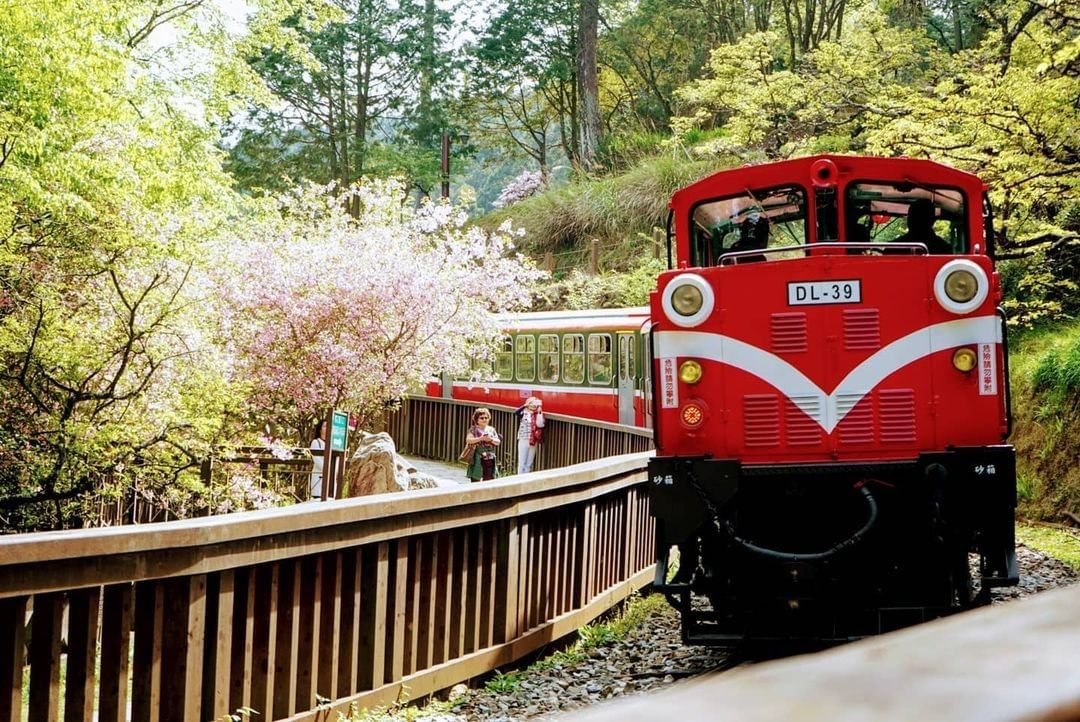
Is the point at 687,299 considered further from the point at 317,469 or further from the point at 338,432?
the point at 317,469

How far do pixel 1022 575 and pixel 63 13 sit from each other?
10.3 m

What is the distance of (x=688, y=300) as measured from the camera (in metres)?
7.12

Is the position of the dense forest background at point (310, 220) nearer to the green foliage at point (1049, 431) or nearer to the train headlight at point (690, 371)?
the green foliage at point (1049, 431)

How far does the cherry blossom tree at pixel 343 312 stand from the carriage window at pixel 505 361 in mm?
989

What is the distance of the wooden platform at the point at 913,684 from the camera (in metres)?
0.57

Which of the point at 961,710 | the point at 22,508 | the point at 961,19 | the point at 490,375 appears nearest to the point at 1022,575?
the point at 22,508

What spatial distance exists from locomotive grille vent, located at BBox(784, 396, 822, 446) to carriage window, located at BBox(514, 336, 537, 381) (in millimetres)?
18855

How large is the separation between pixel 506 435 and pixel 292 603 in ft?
55.5

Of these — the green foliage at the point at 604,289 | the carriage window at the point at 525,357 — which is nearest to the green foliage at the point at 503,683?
the carriage window at the point at 525,357

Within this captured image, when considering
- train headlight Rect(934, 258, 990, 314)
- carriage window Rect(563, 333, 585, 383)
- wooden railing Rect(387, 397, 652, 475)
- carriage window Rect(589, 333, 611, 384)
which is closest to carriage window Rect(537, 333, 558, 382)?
carriage window Rect(563, 333, 585, 383)

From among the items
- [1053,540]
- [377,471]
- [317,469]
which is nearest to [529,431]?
[377,471]

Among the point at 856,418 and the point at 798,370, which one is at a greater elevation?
the point at 798,370

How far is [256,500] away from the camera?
1235 cm

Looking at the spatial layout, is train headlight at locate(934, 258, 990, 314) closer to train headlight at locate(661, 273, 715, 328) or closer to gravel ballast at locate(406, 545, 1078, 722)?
train headlight at locate(661, 273, 715, 328)
